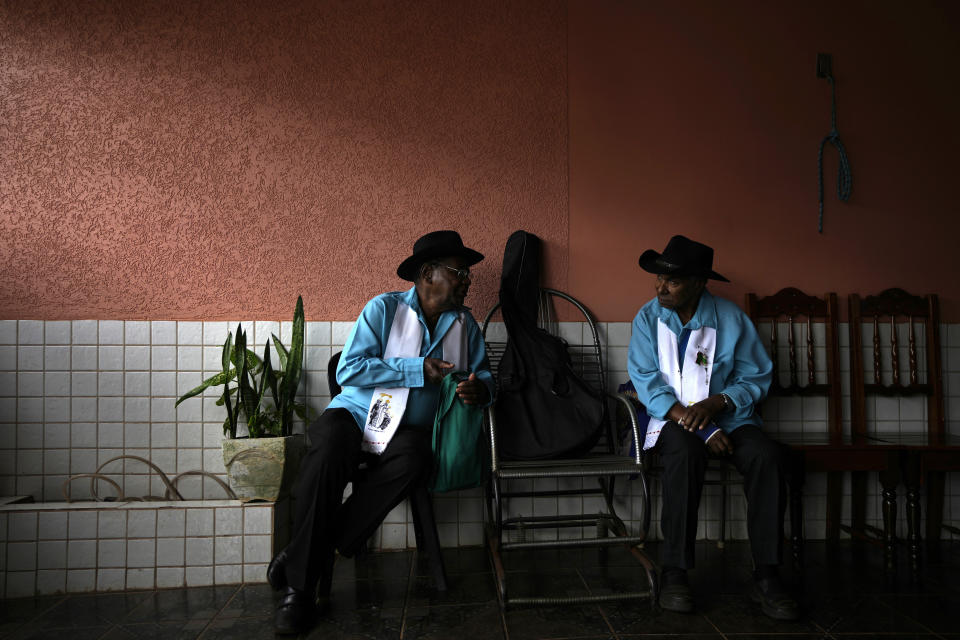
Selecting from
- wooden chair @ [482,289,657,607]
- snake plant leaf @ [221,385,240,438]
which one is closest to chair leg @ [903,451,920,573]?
wooden chair @ [482,289,657,607]

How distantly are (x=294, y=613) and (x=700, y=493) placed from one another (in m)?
1.59

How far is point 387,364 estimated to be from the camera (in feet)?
8.16

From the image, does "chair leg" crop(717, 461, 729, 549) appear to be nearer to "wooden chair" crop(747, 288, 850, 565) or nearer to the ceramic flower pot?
→ "wooden chair" crop(747, 288, 850, 565)

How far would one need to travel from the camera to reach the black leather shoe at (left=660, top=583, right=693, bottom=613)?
7.08 feet

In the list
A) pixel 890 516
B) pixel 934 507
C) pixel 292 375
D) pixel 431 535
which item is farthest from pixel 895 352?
pixel 292 375

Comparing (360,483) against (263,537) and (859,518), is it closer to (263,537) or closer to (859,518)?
(263,537)

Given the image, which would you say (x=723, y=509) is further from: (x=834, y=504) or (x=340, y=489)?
(x=340, y=489)

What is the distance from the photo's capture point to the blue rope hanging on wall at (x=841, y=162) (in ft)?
10.6

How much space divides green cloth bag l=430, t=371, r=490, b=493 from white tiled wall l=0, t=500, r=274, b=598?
83 centimetres

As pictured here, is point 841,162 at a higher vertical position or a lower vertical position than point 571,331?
higher

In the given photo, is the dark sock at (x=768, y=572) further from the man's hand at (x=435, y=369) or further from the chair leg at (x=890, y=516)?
the man's hand at (x=435, y=369)

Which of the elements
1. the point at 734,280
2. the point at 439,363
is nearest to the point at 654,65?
the point at 734,280

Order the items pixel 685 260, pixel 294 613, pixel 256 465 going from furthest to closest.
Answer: pixel 685 260, pixel 256 465, pixel 294 613

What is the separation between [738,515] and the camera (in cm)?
312
